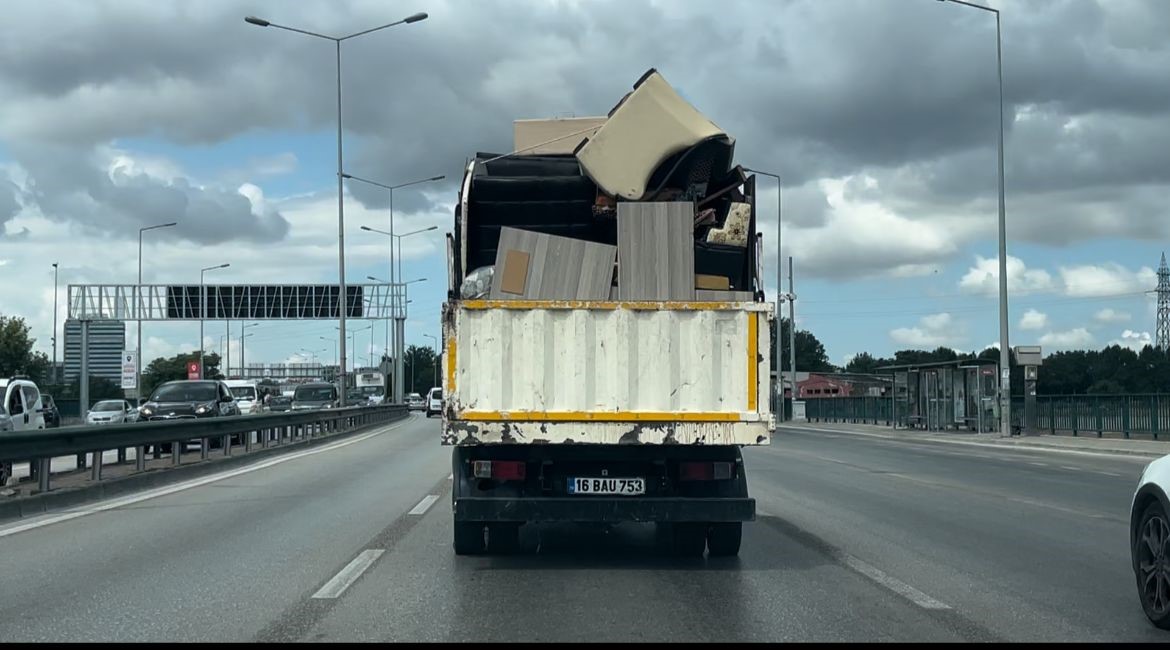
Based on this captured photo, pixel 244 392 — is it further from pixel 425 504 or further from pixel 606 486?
pixel 606 486

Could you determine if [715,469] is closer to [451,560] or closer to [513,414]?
[513,414]

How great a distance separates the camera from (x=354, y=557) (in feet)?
32.9

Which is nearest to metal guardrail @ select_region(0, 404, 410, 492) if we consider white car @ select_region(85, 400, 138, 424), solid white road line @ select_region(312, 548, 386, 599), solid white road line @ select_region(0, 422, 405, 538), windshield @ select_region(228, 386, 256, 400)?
solid white road line @ select_region(0, 422, 405, 538)

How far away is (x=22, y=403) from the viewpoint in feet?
79.2

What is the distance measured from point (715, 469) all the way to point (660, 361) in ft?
3.07

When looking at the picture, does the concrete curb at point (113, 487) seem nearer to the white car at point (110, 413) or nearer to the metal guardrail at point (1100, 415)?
the white car at point (110, 413)

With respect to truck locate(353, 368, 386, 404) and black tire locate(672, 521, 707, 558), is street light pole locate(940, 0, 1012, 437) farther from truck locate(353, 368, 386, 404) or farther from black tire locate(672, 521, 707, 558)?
truck locate(353, 368, 386, 404)

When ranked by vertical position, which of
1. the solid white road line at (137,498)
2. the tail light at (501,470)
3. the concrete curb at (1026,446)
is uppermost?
the tail light at (501,470)

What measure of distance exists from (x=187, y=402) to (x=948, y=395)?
1027 inches

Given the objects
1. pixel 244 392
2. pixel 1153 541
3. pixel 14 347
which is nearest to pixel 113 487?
pixel 1153 541

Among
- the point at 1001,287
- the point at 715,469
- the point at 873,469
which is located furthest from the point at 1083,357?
the point at 715,469

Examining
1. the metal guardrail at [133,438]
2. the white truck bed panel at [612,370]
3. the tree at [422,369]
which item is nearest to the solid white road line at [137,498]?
the metal guardrail at [133,438]

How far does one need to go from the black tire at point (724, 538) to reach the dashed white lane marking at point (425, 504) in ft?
15.3

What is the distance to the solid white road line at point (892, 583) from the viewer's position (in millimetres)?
7875
